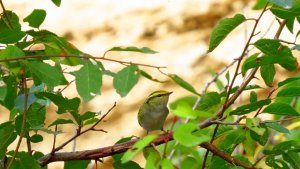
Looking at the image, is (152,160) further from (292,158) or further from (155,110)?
(292,158)

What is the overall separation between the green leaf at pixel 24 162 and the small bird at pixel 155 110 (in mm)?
190

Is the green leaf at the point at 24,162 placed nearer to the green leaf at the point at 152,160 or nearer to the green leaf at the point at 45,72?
the green leaf at the point at 45,72

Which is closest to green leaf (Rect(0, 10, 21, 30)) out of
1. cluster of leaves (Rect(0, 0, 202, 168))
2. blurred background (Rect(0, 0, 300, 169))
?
cluster of leaves (Rect(0, 0, 202, 168))

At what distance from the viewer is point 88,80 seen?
89 cm

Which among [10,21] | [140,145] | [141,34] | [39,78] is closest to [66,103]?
[39,78]

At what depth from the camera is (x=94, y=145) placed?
320cm

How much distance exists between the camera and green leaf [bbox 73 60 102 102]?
872 mm

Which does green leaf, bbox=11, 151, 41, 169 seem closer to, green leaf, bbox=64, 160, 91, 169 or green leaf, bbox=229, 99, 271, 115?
green leaf, bbox=64, 160, 91, 169

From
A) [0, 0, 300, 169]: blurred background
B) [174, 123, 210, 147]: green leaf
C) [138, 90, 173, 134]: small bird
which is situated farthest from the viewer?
[0, 0, 300, 169]: blurred background

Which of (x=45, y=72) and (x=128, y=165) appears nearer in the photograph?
(x=45, y=72)

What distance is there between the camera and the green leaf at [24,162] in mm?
929

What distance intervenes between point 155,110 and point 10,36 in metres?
0.25

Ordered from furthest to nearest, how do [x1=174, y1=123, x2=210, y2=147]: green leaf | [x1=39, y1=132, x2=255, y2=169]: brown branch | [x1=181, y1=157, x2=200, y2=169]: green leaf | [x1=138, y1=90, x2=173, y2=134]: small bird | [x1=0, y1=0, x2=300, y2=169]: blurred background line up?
[x1=0, y1=0, x2=300, y2=169]: blurred background
[x1=181, y1=157, x2=200, y2=169]: green leaf
[x1=138, y1=90, x2=173, y2=134]: small bird
[x1=39, y1=132, x2=255, y2=169]: brown branch
[x1=174, y1=123, x2=210, y2=147]: green leaf

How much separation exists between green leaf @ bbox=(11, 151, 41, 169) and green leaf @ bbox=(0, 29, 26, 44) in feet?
0.59
